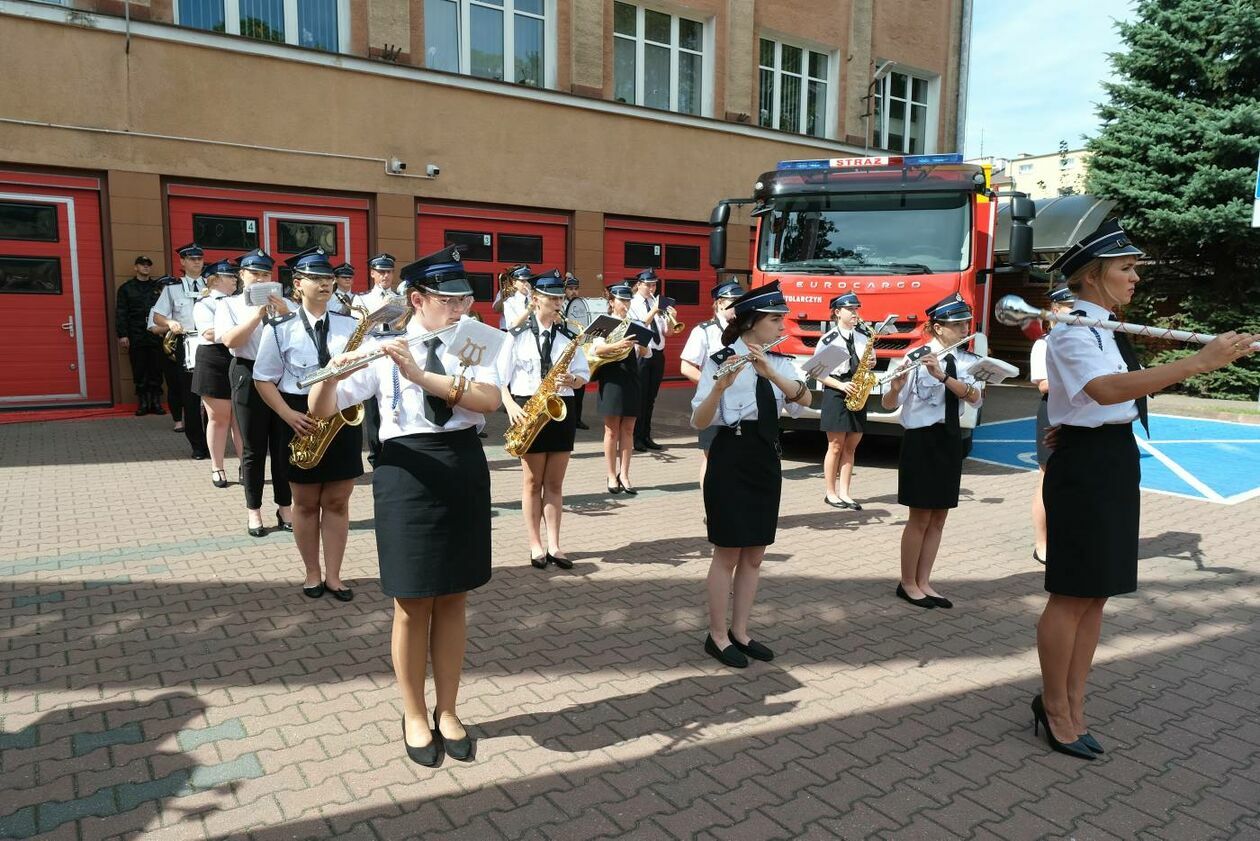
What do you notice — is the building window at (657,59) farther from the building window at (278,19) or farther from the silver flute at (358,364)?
the silver flute at (358,364)

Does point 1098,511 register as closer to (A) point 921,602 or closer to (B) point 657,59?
(A) point 921,602

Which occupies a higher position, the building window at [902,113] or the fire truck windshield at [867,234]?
the building window at [902,113]

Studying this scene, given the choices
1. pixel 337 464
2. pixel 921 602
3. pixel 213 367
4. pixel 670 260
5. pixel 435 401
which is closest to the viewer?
pixel 435 401

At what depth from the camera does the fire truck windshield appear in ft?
33.5

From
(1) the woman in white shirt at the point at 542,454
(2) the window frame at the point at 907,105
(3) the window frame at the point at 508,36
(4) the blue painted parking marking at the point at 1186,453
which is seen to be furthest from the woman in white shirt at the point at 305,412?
(2) the window frame at the point at 907,105

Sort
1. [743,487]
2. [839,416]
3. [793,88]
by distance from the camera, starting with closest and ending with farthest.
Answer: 1. [743,487]
2. [839,416]
3. [793,88]

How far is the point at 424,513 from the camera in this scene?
3.59m

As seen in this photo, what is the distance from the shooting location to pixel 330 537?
5672 mm

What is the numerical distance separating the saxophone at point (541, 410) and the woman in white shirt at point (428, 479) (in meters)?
2.10

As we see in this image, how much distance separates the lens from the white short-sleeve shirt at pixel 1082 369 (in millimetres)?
3607

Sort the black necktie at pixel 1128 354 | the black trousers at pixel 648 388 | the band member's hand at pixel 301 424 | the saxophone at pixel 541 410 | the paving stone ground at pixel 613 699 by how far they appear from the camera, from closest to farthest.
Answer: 1. the paving stone ground at pixel 613 699
2. the black necktie at pixel 1128 354
3. the band member's hand at pixel 301 424
4. the saxophone at pixel 541 410
5. the black trousers at pixel 648 388

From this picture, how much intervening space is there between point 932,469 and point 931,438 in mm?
220

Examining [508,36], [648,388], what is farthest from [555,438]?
[508,36]

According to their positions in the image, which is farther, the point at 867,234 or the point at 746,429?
the point at 867,234
